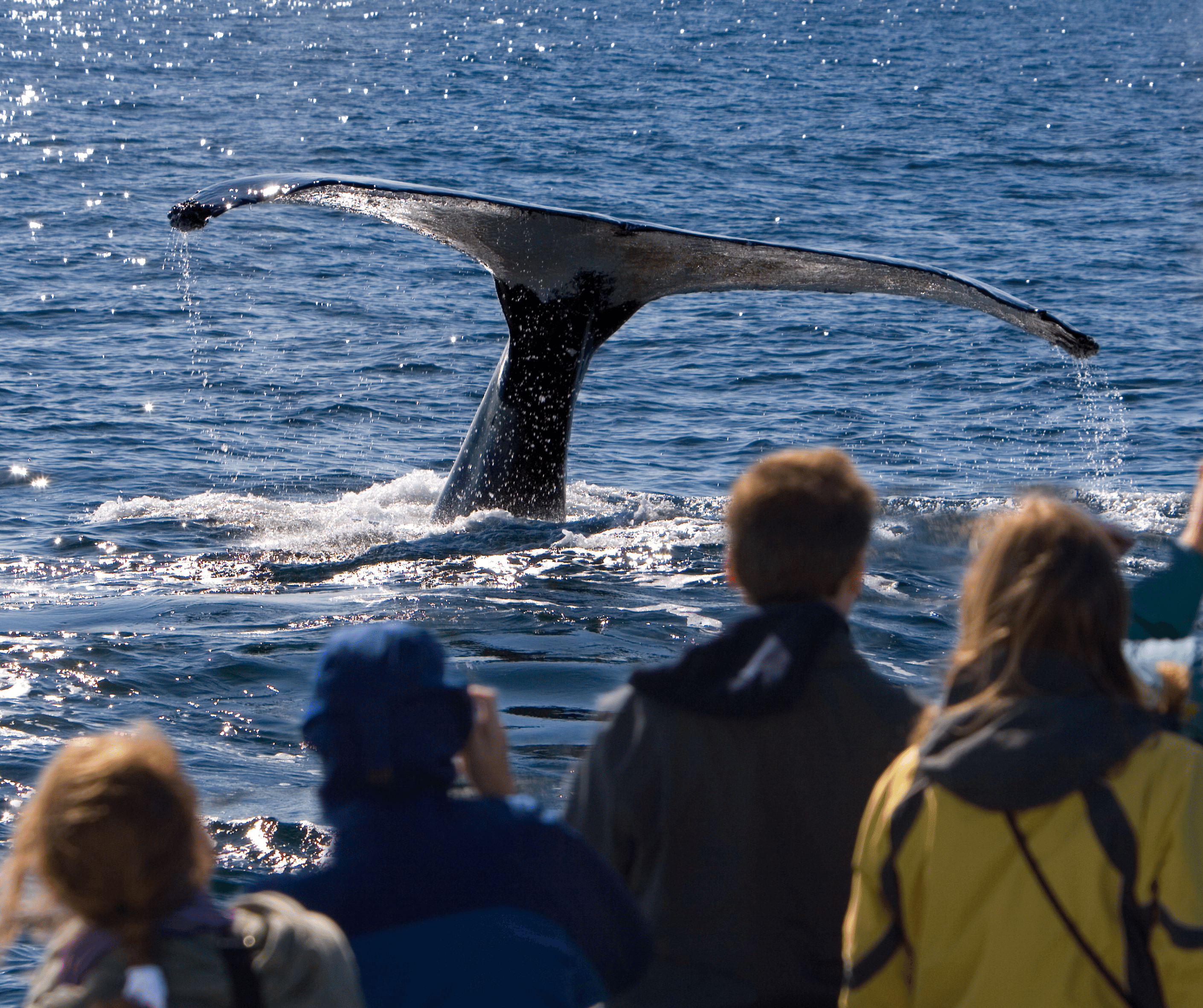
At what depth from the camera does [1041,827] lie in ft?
7.32

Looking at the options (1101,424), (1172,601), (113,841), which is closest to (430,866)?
(113,841)

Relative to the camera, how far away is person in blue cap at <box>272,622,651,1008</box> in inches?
86.9

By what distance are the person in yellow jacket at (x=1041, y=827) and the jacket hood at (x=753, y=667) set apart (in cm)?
23

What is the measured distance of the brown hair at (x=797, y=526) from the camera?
2.53 m

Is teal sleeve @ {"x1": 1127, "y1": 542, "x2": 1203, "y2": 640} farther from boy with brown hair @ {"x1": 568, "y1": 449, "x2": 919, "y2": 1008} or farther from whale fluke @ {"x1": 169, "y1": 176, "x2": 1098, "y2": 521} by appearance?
whale fluke @ {"x1": 169, "y1": 176, "x2": 1098, "y2": 521}

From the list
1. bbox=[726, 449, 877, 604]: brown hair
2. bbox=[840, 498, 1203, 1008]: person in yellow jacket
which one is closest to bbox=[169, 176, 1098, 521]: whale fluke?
bbox=[726, 449, 877, 604]: brown hair

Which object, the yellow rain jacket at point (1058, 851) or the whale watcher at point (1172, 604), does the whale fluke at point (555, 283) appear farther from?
the yellow rain jacket at point (1058, 851)

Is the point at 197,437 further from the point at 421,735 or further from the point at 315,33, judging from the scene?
the point at 315,33

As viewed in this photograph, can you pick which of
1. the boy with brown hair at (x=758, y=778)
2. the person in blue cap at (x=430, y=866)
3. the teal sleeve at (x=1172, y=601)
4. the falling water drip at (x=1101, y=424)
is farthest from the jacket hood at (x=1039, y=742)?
the falling water drip at (x=1101, y=424)

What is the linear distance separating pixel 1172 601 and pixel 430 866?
1470mm

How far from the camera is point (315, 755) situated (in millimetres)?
5883

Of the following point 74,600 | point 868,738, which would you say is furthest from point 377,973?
point 74,600

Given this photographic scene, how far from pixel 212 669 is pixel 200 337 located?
1256 cm

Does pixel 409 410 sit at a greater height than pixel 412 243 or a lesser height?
lesser
